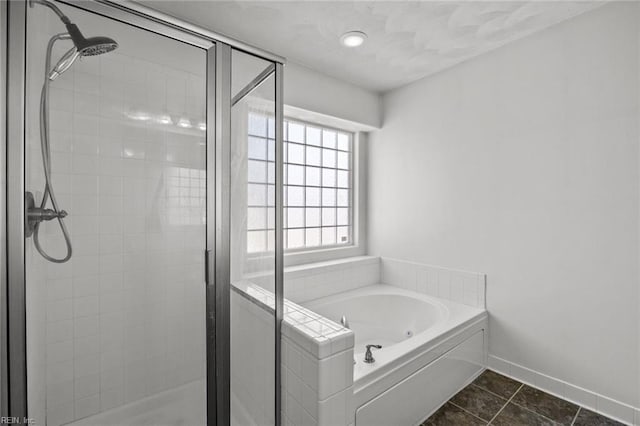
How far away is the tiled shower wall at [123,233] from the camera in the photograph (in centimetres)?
109

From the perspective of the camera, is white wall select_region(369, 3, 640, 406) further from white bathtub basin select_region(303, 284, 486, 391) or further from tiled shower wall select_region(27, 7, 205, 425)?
tiled shower wall select_region(27, 7, 205, 425)

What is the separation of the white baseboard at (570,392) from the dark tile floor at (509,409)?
0.04m

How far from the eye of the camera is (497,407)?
1.88 metres

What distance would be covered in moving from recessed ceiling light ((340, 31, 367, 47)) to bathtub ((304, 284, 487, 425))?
79.7 inches

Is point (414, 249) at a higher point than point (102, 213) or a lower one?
lower

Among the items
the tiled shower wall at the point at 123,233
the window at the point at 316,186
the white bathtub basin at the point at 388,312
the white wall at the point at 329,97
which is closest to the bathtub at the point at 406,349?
the white bathtub basin at the point at 388,312

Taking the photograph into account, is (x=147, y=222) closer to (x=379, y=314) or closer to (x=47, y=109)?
(x=47, y=109)

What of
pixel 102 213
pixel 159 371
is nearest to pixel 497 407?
pixel 159 371

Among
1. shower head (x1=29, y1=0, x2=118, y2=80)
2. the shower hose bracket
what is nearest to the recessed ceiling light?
shower head (x1=29, y1=0, x2=118, y2=80)

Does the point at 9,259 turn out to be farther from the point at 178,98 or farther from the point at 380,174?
the point at 380,174

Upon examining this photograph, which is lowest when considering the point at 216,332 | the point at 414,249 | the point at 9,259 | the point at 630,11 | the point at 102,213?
the point at 216,332

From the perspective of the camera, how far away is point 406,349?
1.73 m

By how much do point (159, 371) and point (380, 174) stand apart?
2.50 m

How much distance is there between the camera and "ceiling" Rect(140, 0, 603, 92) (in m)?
1.77
